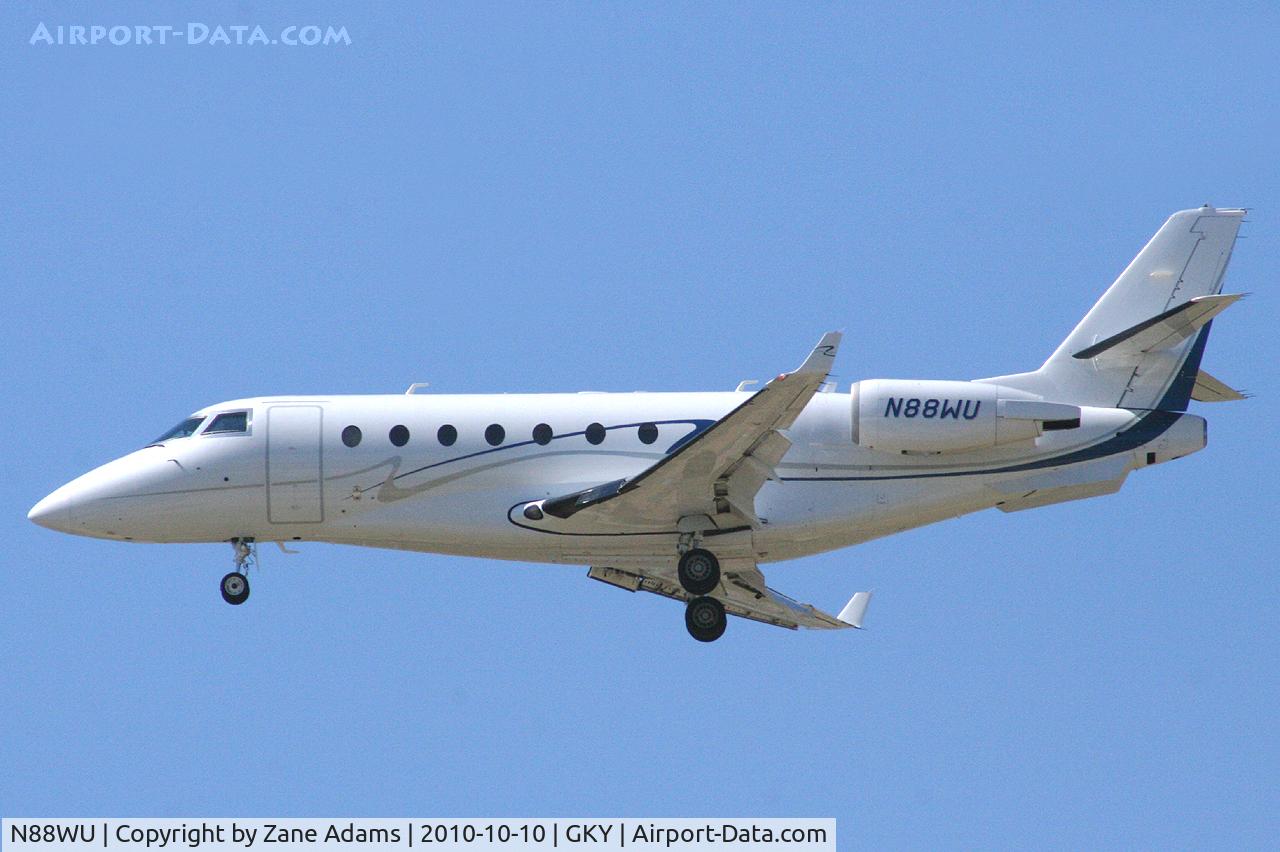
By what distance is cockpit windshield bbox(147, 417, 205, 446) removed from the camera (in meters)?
29.9

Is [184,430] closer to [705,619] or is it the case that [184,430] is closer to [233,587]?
[233,587]

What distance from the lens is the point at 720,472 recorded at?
27.8 metres

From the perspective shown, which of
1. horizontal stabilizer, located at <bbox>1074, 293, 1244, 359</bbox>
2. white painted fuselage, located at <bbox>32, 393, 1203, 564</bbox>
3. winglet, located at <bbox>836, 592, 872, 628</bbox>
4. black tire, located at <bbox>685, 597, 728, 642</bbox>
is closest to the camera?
horizontal stabilizer, located at <bbox>1074, 293, 1244, 359</bbox>

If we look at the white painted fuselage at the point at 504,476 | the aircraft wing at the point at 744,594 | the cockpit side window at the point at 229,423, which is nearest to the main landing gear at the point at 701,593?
the white painted fuselage at the point at 504,476

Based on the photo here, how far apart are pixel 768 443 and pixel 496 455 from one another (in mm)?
3938

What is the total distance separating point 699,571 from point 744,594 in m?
3.28

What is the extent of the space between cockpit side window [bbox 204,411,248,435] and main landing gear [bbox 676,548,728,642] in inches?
250

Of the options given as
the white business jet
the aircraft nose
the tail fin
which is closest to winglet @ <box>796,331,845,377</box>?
the white business jet

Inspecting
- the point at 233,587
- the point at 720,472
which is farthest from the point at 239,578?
the point at 720,472

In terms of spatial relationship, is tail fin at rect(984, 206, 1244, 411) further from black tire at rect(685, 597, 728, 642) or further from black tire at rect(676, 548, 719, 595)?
black tire at rect(685, 597, 728, 642)

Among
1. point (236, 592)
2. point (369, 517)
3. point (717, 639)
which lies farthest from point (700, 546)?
point (236, 592)

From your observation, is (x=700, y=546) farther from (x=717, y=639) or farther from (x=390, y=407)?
(x=390, y=407)

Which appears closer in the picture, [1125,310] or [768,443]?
[768,443]

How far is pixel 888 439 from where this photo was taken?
28.4 metres
